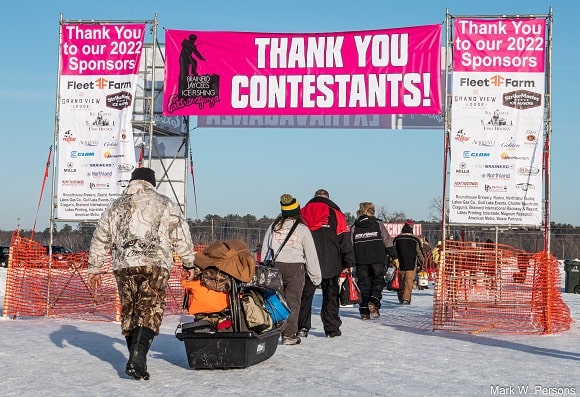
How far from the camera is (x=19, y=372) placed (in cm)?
782

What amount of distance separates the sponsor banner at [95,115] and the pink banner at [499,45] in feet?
14.8

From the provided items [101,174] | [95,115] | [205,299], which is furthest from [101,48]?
[205,299]

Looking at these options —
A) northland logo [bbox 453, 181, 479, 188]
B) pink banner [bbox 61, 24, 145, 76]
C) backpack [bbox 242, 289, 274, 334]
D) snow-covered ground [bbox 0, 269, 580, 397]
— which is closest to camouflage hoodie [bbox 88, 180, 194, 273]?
backpack [bbox 242, 289, 274, 334]

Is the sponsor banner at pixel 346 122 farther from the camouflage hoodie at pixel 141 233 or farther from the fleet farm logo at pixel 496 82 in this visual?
the camouflage hoodie at pixel 141 233

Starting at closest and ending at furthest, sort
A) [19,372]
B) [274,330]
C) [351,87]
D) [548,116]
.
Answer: [19,372], [274,330], [548,116], [351,87]

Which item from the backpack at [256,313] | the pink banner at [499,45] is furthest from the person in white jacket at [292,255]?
the pink banner at [499,45]

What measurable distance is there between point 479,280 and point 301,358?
4.60 meters

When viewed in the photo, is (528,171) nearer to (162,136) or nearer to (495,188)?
(495,188)

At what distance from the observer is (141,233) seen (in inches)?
300

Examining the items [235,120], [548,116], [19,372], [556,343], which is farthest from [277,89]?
[19,372]

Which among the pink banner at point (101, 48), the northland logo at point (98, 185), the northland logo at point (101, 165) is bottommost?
the northland logo at point (98, 185)

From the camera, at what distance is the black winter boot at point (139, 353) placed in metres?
7.30

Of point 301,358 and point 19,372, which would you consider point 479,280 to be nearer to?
point 301,358

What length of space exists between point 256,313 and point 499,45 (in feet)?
20.6
